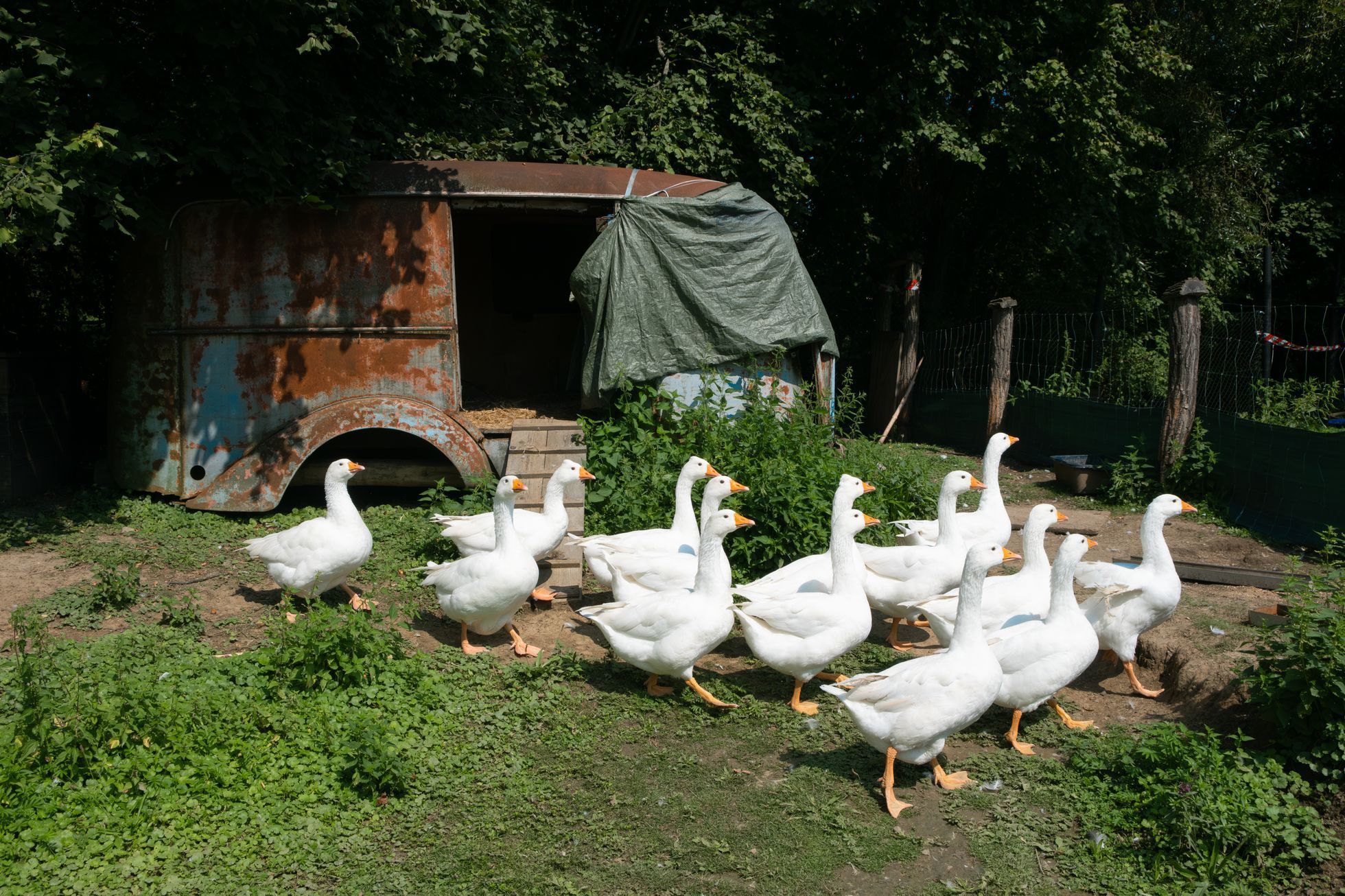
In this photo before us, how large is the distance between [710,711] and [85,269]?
999cm

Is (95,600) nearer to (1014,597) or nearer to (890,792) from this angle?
(890,792)

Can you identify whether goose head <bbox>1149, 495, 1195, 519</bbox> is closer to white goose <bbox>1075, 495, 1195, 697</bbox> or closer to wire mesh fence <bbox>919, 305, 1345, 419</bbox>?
white goose <bbox>1075, 495, 1195, 697</bbox>

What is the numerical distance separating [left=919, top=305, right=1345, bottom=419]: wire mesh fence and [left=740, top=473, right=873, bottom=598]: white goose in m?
5.64

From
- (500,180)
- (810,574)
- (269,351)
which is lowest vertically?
(810,574)

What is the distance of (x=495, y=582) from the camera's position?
582 cm

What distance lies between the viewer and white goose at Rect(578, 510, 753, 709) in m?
5.30

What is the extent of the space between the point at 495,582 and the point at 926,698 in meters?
2.67

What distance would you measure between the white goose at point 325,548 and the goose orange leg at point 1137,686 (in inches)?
192

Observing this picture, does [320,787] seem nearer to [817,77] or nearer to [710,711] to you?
[710,711]

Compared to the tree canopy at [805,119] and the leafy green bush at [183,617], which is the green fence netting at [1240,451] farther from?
the leafy green bush at [183,617]

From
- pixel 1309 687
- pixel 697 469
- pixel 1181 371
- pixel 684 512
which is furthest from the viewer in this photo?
pixel 1181 371

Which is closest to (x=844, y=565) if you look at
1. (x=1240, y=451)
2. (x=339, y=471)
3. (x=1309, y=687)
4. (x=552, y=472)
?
(x=1309, y=687)

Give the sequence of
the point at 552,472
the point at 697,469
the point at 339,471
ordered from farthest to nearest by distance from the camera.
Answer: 1. the point at 552,472
2. the point at 697,469
3. the point at 339,471

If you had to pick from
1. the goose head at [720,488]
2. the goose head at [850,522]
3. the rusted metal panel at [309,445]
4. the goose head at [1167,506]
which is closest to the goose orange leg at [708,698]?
the goose head at [850,522]
